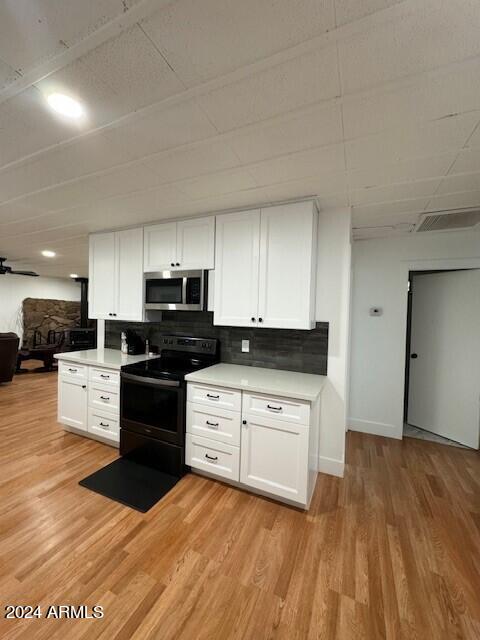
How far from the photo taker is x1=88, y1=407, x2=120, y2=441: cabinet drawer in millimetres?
2652

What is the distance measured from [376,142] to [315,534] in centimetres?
247

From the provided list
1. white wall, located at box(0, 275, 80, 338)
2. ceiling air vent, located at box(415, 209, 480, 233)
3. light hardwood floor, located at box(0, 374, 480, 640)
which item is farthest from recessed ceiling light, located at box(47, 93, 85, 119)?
white wall, located at box(0, 275, 80, 338)

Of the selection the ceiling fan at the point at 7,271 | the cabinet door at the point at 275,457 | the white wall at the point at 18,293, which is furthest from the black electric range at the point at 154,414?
the white wall at the point at 18,293

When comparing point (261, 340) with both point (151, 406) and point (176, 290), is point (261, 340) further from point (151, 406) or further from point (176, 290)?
point (151, 406)

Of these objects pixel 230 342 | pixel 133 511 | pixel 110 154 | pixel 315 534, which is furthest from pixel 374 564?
pixel 110 154

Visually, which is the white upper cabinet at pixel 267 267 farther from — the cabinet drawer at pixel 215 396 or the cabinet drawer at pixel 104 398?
the cabinet drawer at pixel 104 398

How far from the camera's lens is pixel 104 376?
106 inches

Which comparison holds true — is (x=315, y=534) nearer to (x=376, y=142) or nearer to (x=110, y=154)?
(x=376, y=142)

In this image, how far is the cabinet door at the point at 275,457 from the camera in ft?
6.18

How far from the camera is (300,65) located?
102 centimetres

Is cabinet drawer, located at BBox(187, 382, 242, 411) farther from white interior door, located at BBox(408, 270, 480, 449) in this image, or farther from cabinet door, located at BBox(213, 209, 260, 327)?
white interior door, located at BBox(408, 270, 480, 449)

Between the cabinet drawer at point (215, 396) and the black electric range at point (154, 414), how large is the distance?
8 centimetres

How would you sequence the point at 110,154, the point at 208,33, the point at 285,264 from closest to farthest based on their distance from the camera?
the point at 208,33
the point at 110,154
the point at 285,264

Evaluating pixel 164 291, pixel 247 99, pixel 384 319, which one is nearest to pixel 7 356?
pixel 164 291
